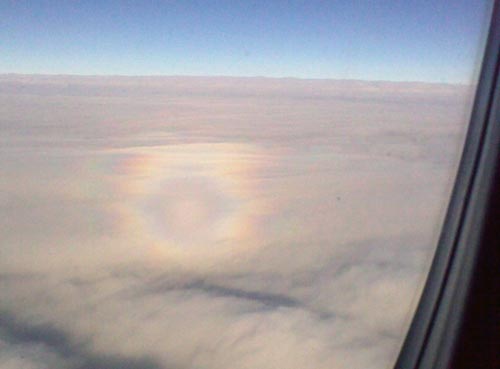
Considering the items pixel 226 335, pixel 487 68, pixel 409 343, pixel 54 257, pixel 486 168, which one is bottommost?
pixel 54 257

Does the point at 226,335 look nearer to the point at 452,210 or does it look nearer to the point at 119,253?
the point at 452,210

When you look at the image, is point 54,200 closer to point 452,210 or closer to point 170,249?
point 170,249

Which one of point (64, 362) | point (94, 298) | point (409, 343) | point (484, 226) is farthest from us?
A: point (94, 298)

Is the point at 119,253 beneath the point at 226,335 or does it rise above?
beneath

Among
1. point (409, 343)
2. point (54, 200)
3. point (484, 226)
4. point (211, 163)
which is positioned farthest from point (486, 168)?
point (211, 163)

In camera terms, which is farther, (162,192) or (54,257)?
(162,192)

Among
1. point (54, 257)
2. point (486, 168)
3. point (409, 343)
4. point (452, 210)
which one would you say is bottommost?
point (54, 257)

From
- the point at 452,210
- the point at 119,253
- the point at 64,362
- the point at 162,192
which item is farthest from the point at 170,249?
the point at 452,210

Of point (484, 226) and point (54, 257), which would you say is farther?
point (54, 257)

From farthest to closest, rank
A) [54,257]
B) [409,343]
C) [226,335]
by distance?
[54,257] → [226,335] → [409,343]
